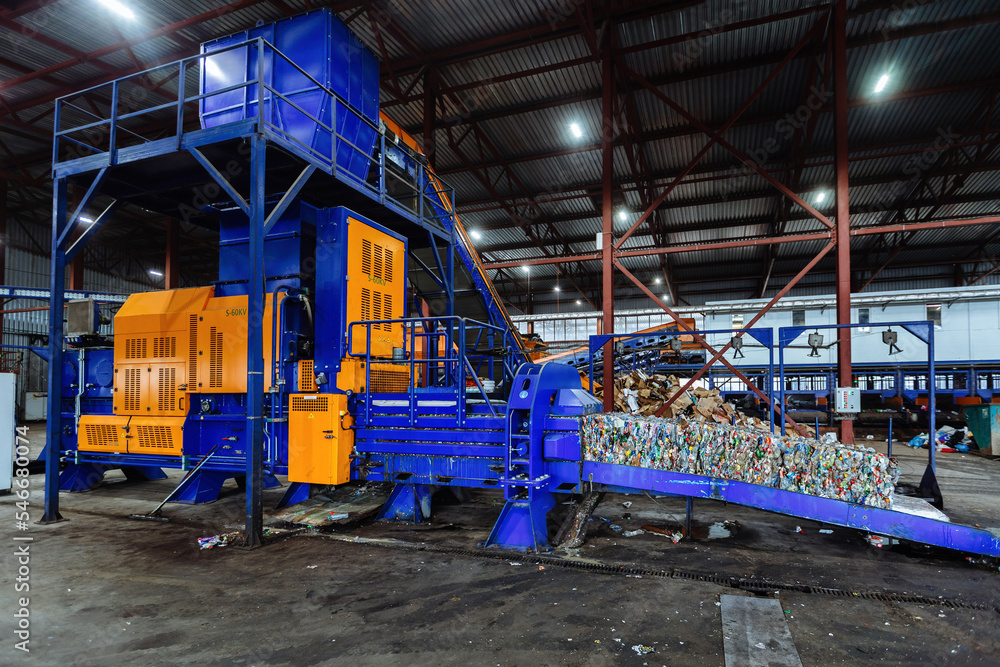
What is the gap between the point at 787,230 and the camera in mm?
24547

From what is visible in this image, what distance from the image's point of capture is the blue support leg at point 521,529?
18.8 ft

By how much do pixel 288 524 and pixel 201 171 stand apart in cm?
518

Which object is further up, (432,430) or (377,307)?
(377,307)

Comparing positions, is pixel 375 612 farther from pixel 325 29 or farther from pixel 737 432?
pixel 325 29

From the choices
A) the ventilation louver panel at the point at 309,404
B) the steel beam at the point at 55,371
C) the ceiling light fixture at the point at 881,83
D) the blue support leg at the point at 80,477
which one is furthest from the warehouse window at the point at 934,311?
the blue support leg at the point at 80,477

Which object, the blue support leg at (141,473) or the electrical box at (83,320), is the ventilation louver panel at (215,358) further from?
the blue support leg at (141,473)

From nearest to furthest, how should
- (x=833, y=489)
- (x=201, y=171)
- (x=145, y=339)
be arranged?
(x=833, y=489) < (x=201, y=171) < (x=145, y=339)

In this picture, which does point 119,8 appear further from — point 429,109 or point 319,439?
point 319,439

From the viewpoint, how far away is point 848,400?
27.5 feet

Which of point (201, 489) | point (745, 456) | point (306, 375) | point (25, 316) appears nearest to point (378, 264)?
point (306, 375)

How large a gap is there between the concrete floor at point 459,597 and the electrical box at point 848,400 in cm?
240

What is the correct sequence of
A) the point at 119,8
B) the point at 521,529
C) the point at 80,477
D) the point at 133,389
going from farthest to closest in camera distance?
the point at 119,8 < the point at 80,477 < the point at 133,389 < the point at 521,529

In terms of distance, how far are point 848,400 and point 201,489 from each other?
10.7m

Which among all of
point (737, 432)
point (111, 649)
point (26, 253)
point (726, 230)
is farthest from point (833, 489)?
point (26, 253)
